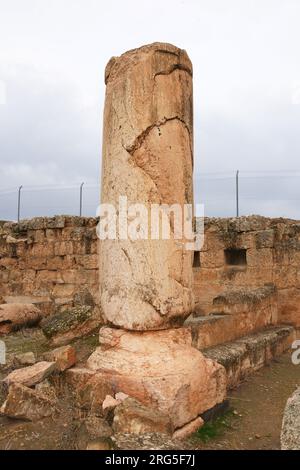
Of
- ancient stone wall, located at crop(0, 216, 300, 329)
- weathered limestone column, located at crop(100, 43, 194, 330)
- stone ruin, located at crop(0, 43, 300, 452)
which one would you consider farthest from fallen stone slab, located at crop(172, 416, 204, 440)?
ancient stone wall, located at crop(0, 216, 300, 329)

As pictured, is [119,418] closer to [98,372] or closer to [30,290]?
[98,372]

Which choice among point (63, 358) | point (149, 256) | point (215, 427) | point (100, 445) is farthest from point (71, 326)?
point (100, 445)

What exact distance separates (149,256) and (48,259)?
26.8 ft

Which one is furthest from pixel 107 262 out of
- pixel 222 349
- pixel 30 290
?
pixel 30 290

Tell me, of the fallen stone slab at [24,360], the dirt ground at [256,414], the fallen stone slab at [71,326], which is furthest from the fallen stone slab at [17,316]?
the dirt ground at [256,414]

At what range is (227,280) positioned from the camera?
8.52 metres

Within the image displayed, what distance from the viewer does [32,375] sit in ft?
12.3

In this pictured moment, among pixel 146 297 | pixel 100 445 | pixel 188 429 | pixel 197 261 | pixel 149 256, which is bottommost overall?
pixel 188 429

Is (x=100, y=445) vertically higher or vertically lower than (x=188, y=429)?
higher

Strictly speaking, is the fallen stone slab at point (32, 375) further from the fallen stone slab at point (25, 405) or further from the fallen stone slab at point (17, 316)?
the fallen stone slab at point (17, 316)

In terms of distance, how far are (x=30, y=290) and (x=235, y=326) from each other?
7.23 m

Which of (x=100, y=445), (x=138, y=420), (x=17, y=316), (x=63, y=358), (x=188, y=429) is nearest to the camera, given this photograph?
(x=100, y=445)

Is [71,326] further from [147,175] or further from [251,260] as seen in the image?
[251,260]
